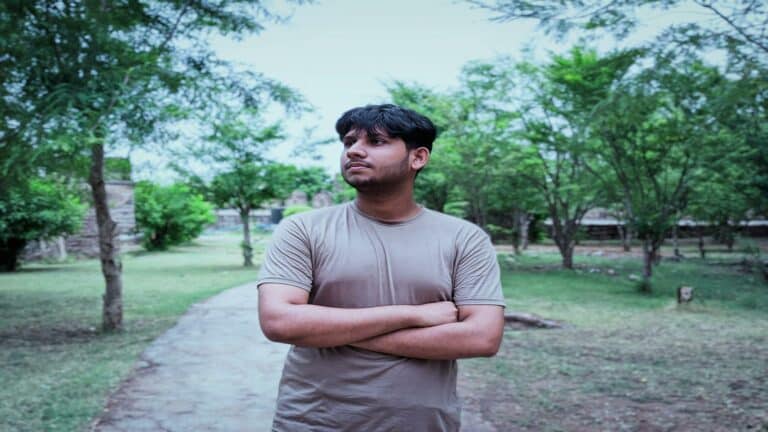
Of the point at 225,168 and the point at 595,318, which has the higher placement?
the point at 225,168

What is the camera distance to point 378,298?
1.81 meters

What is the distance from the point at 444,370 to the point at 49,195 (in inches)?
739

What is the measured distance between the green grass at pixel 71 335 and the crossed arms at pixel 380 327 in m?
3.11

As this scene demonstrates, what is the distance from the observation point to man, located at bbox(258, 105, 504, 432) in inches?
69.4

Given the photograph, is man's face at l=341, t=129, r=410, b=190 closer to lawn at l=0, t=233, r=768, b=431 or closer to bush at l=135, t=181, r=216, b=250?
lawn at l=0, t=233, r=768, b=431

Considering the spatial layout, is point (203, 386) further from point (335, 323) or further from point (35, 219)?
point (35, 219)

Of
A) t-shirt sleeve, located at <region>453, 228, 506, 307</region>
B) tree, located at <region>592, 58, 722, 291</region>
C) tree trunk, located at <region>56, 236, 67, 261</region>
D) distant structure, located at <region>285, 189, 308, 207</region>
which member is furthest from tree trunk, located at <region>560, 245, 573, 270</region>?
distant structure, located at <region>285, 189, 308, 207</region>

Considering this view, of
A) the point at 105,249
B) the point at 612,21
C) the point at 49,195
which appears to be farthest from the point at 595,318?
the point at 49,195

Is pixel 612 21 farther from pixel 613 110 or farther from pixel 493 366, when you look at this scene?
pixel 493 366

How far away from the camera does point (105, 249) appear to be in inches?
315

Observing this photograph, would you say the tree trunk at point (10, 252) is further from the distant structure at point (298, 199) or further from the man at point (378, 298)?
the distant structure at point (298, 199)

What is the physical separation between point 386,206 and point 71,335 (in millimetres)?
7426

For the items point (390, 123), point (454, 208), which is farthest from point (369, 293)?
point (454, 208)

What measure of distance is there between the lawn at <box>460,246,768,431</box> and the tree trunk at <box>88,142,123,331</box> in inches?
177
